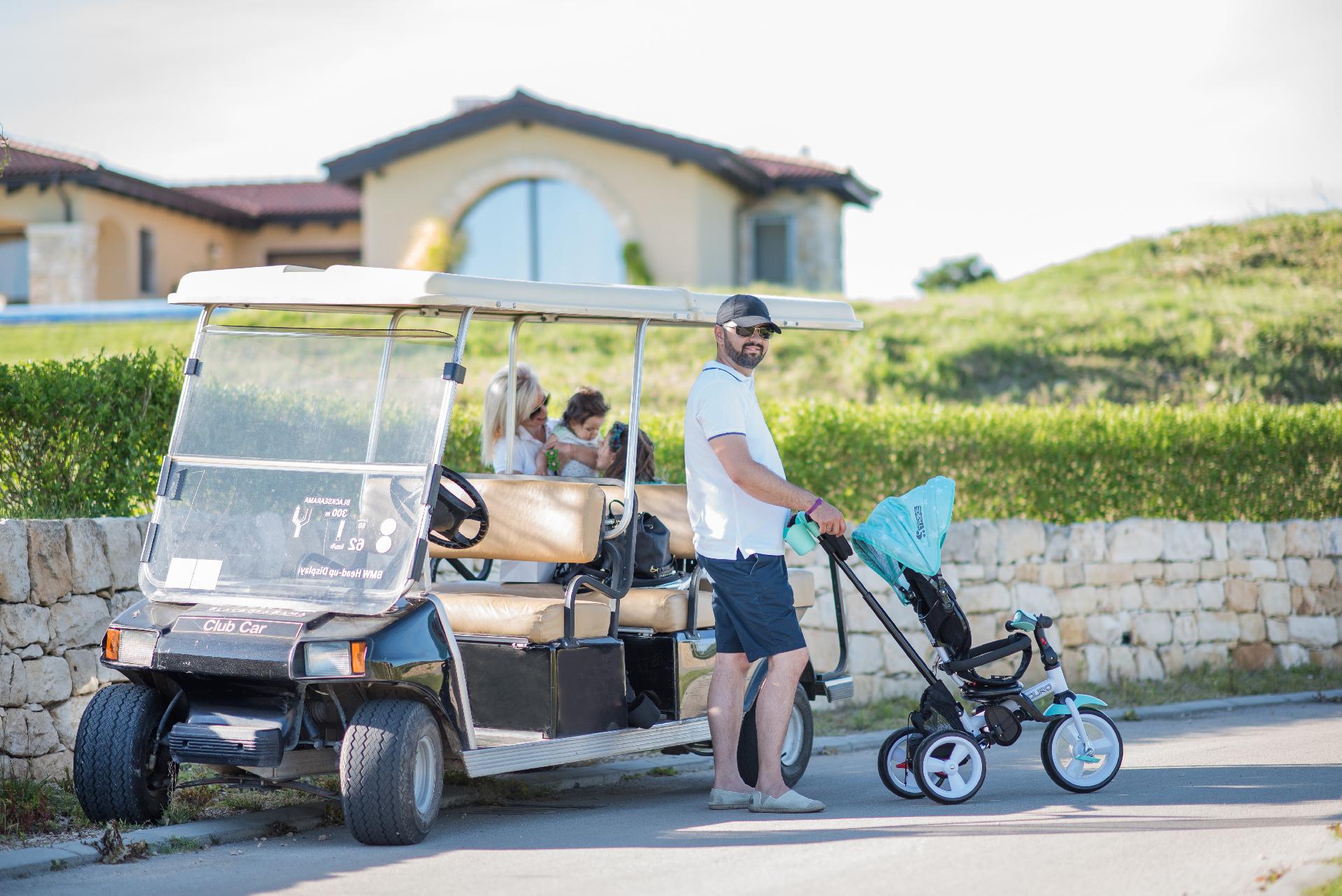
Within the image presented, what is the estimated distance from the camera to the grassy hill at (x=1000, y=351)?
16172 mm

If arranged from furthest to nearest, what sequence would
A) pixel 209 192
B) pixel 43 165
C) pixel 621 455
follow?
1. pixel 209 192
2. pixel 43 165
3. pixel 621 455

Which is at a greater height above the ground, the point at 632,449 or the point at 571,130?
the point at 571,130

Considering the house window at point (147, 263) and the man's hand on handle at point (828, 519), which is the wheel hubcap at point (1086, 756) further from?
the house window at point (147, 263)

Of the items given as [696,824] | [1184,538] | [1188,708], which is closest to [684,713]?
[696,824]

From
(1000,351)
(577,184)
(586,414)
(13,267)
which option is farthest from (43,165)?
(586,414)

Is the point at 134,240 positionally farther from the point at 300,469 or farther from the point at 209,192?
the point at 300,469

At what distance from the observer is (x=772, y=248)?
24812mm

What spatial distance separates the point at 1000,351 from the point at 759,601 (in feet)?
40.5

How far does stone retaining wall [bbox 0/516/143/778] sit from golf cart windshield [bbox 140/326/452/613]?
3.00 ft

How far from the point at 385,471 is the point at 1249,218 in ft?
77.8

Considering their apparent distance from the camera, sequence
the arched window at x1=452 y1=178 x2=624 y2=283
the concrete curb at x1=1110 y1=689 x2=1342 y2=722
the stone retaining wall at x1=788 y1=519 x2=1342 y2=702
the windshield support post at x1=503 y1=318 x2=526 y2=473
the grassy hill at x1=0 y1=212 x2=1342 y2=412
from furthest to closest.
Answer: the arched window at x1=452 y1=178 x2=624 y2=283 < the grassy hill at x1=0 y1=212 x2=1342 y2=412 < the stone retaining wall at x1=788 y1=519 x2=1342 y2=702 < the concrete curb at x1=1110 y1=689 x2=1342 y2=722 < the windshield support post at x1=503 y1=318 x2=526 y2=473

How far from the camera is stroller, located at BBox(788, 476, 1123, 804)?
616 centimetres

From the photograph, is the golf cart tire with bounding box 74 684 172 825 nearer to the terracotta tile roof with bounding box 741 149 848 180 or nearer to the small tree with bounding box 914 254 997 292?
the terracotta tile roof with bounding box 741 149 848 180

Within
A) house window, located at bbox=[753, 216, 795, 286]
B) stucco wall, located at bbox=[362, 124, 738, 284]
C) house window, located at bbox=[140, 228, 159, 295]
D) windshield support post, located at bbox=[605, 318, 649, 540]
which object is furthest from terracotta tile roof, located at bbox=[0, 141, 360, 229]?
windshield support post, located at bbox=[605, 318, 649, 540]
